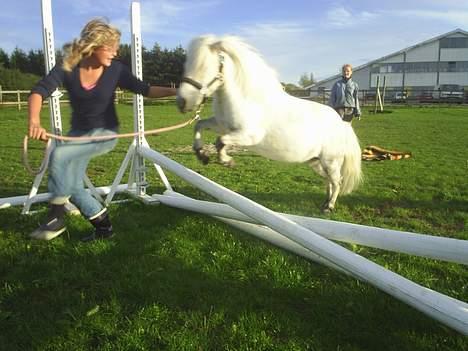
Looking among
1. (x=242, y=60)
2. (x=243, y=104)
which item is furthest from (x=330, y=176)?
(x=242, y=60)

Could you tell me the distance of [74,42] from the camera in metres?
3.55

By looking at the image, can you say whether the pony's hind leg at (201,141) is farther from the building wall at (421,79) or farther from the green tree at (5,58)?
the building wall at (421,79)

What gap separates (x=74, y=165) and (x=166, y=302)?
1619 mm

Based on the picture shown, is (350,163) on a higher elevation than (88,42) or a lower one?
lower

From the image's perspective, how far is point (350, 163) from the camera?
5.12 meters

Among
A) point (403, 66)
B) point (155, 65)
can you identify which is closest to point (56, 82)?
point (155, 65)

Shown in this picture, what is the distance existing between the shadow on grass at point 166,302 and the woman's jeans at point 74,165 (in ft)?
1.53

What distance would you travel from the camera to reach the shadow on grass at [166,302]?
8.59 feet

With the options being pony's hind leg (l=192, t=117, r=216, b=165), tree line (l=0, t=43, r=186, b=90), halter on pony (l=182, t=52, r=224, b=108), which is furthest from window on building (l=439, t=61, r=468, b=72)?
halter on pony (l=182, t=52, r=224, b=108)

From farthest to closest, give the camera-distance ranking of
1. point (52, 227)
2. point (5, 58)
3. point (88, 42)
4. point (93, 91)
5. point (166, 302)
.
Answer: point (5, 58)
point (52, 227)
point (93, 91)
point (88, 42)
point (166, 302)

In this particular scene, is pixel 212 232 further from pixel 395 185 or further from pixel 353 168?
pixel 395 185

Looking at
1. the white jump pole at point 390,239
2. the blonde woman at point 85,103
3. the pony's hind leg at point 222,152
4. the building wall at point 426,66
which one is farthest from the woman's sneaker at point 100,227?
the building wall at point 426,66

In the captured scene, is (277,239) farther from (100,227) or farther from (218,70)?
(100,227)

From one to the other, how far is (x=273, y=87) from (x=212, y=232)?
1.61 meters
